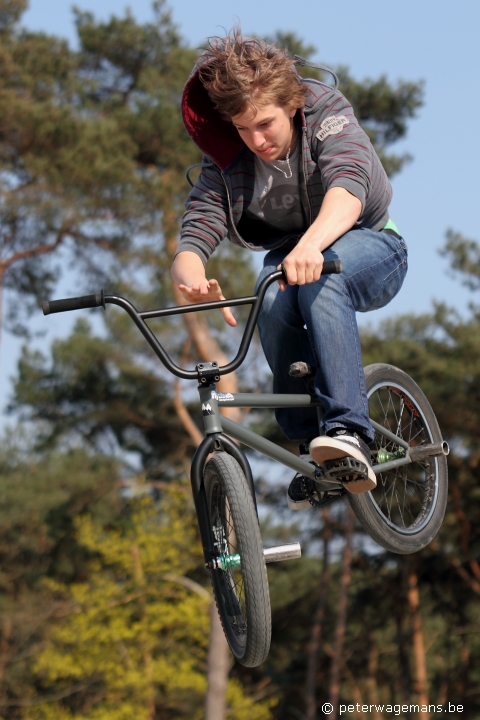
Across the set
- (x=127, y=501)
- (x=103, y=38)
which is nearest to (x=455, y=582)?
(x=127, y=501)

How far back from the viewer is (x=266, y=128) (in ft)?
12.2

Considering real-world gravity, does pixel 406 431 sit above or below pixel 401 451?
above

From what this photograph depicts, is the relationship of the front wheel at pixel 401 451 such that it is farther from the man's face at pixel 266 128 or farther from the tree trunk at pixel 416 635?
the tree trunk at pixel 416 635

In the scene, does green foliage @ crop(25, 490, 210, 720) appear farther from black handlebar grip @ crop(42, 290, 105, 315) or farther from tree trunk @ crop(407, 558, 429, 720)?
black handlebar grip @ crop(42, 290, 105, 315)

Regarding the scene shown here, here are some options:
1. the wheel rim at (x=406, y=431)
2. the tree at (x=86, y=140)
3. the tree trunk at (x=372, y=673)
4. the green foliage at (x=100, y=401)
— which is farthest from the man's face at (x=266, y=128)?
the tree trunk at (x=372, y=673)

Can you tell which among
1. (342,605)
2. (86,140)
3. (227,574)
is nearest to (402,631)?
(342,605)

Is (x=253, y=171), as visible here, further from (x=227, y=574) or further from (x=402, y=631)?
(x=402, y=631)

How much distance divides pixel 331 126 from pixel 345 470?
1425mm

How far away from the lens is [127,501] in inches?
1009

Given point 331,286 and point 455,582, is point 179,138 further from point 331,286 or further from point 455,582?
point 331,286

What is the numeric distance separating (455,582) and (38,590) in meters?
12.5

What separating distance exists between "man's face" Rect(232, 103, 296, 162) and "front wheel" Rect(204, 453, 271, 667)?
4.10ft

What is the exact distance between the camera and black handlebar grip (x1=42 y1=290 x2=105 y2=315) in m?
3.41

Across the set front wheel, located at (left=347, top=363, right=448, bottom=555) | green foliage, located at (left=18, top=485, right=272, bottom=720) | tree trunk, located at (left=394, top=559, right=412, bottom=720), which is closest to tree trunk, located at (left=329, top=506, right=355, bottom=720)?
tree trunk, located at (left=394, top=559, right=412, bottom=720)
